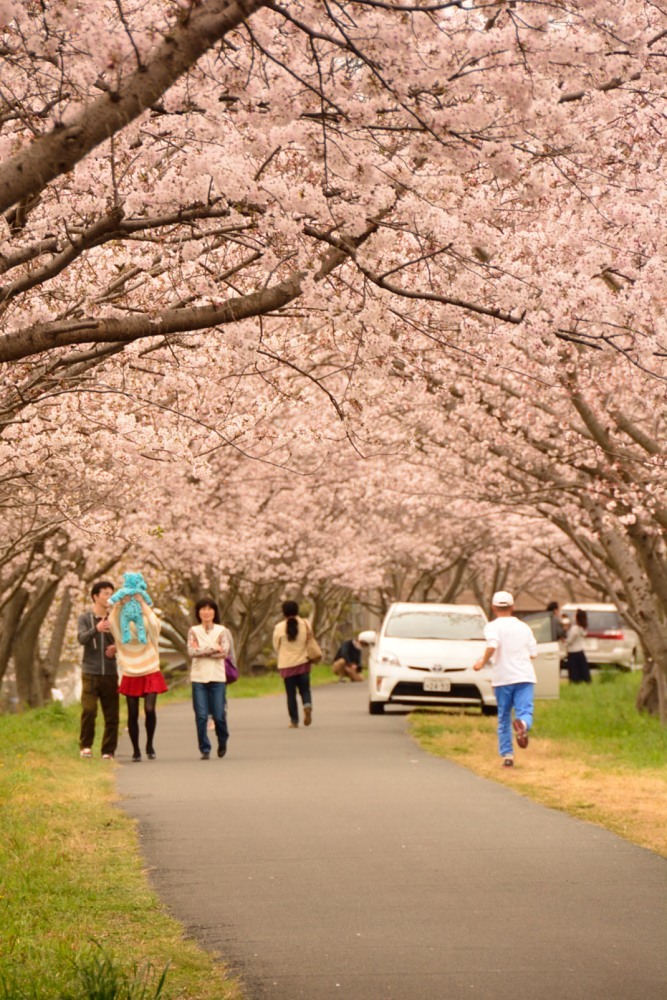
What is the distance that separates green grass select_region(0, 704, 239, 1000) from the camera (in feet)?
19.2

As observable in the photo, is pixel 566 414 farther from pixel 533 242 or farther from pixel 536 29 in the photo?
pixel 536 29

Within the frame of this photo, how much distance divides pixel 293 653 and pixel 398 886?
40.9 feet

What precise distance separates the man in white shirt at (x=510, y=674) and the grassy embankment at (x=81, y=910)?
3789 mm

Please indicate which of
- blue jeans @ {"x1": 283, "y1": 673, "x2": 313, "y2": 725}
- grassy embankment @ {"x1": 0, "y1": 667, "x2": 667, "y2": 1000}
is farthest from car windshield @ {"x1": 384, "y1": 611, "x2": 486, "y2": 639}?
blue jeans @ {"x1": 283, "y1": 673, "x2": 313, "y2": 725}

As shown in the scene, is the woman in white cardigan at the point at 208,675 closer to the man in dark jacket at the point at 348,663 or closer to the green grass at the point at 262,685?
the green grass at the point at 262,685

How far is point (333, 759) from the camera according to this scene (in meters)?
16.0

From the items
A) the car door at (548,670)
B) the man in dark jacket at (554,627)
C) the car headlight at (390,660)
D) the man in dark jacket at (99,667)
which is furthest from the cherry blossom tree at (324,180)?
the man in dark jacket at (554,627)

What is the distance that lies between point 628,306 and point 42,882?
439cm

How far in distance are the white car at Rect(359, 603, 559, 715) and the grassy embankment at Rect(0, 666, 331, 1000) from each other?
917cm

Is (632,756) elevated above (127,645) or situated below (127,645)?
below

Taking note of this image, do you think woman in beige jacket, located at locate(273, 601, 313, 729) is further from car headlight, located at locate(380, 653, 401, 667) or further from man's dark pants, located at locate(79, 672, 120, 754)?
man's dark pants, located at locate(79, 672, 120, 754)

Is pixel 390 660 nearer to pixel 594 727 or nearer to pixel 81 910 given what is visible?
pixel 594 727

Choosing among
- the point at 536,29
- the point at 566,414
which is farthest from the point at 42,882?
the point at 566,414

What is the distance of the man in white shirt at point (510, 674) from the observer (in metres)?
14.9
